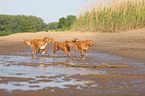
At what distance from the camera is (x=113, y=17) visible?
22469mm

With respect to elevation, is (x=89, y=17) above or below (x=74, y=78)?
above

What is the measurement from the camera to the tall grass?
851 inches

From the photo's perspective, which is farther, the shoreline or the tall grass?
the tall grass

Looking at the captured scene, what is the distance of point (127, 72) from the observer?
7.09 metres

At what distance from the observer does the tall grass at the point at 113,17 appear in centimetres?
2161

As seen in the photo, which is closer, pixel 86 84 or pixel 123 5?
pixel 86 84

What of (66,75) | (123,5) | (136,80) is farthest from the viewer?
(123,5)

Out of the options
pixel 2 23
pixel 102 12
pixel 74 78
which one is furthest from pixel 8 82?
pixel 2 23

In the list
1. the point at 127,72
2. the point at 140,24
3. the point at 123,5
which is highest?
the point at 123,5

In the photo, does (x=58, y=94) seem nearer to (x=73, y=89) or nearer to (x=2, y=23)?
(x=73, y=89)

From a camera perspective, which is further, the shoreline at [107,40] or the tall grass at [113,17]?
the tall grass at [113,17]

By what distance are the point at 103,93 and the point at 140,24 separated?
17.9m

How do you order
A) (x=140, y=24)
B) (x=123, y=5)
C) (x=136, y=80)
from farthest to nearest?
1. (x=123, y=5)
2. (x=140, y=24)
3. (x=136, y=80)

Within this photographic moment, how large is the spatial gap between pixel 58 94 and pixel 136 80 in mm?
2127
